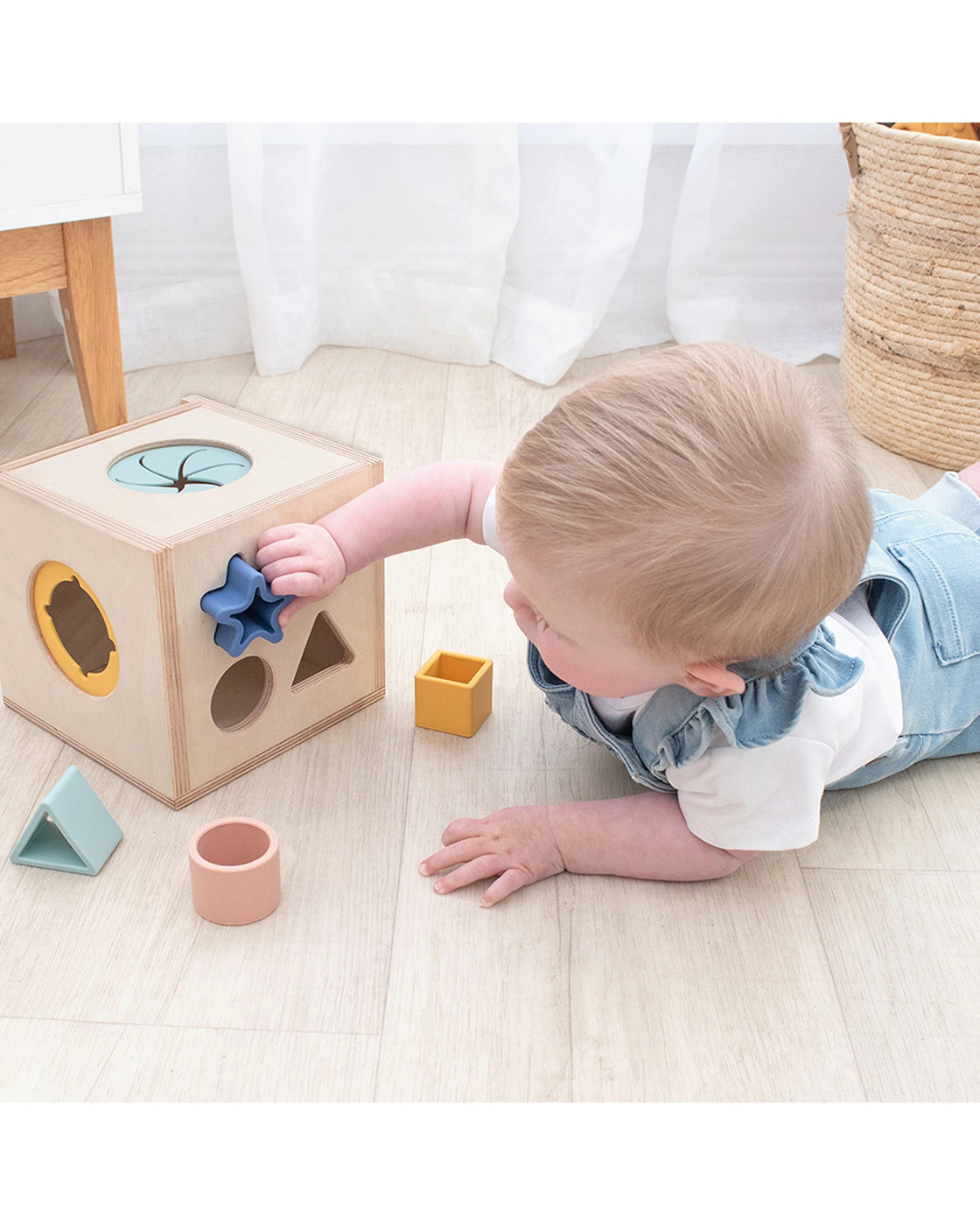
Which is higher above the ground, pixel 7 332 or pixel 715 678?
pixel 715 678

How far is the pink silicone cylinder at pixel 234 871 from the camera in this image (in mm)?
754

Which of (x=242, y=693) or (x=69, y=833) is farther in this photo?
(x=242, y=693)

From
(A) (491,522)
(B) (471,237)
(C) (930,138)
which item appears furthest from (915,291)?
(A) (491,522)

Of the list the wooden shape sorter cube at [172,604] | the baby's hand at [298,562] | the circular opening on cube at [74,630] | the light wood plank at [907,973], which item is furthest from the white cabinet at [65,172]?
the light wood plank at [907,973]

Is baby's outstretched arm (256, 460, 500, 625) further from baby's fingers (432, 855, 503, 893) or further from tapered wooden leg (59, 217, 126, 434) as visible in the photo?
tapered wooden leg (59, 217, 126, 434)

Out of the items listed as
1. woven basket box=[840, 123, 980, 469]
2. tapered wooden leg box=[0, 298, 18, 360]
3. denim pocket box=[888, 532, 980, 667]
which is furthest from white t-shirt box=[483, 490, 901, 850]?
tapered wooden leg box=[0, 298, 18, 360]

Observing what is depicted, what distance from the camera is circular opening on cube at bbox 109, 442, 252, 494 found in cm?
86

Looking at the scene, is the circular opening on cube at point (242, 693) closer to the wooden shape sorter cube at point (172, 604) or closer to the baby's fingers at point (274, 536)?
the wooden shape sorter cube at point (172, 604)

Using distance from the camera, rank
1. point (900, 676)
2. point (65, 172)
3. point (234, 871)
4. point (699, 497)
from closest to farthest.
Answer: point (699, 497), point (234, 871), point (900, 676), point (65, 172)

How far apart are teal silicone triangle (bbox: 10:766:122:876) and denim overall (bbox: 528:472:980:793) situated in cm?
32

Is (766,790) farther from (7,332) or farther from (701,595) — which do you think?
(7,332)

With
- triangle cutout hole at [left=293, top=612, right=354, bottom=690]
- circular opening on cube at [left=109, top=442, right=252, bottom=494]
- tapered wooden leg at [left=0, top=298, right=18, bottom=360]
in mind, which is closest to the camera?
circular opening on cube at [left=109, top=442, right=252, bottom=494]

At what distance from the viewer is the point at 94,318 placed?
1.30m

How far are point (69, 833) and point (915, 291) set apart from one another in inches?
44.1
